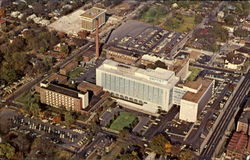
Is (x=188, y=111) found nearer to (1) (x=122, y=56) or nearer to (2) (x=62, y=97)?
(2) (x=62, y=97)

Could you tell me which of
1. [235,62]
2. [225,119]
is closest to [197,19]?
[235,62]

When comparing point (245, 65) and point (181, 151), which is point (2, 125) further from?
point (245, 65)

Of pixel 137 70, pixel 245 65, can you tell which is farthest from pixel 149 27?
pixel 137 70

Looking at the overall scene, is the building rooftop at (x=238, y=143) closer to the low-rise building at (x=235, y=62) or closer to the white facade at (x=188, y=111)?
the white facade at (x=188, y=111)

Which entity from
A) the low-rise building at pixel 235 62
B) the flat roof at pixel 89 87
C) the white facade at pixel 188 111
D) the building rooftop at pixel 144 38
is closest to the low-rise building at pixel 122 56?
the building rooftop at pixel 144 38

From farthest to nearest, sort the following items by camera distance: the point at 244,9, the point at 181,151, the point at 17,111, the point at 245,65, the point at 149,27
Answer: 1. the point at 244,9
2. the point at 149,27
3. the point at 245,65
4. the point at 17,111
5. the point at 181,151

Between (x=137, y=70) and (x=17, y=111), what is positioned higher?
(x=137, y=70)

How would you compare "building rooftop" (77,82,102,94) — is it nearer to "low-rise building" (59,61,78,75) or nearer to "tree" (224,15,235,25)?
"low-rise building" (59,61,78,75)

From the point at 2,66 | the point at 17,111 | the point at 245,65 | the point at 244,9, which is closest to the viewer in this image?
the point at 17,111
